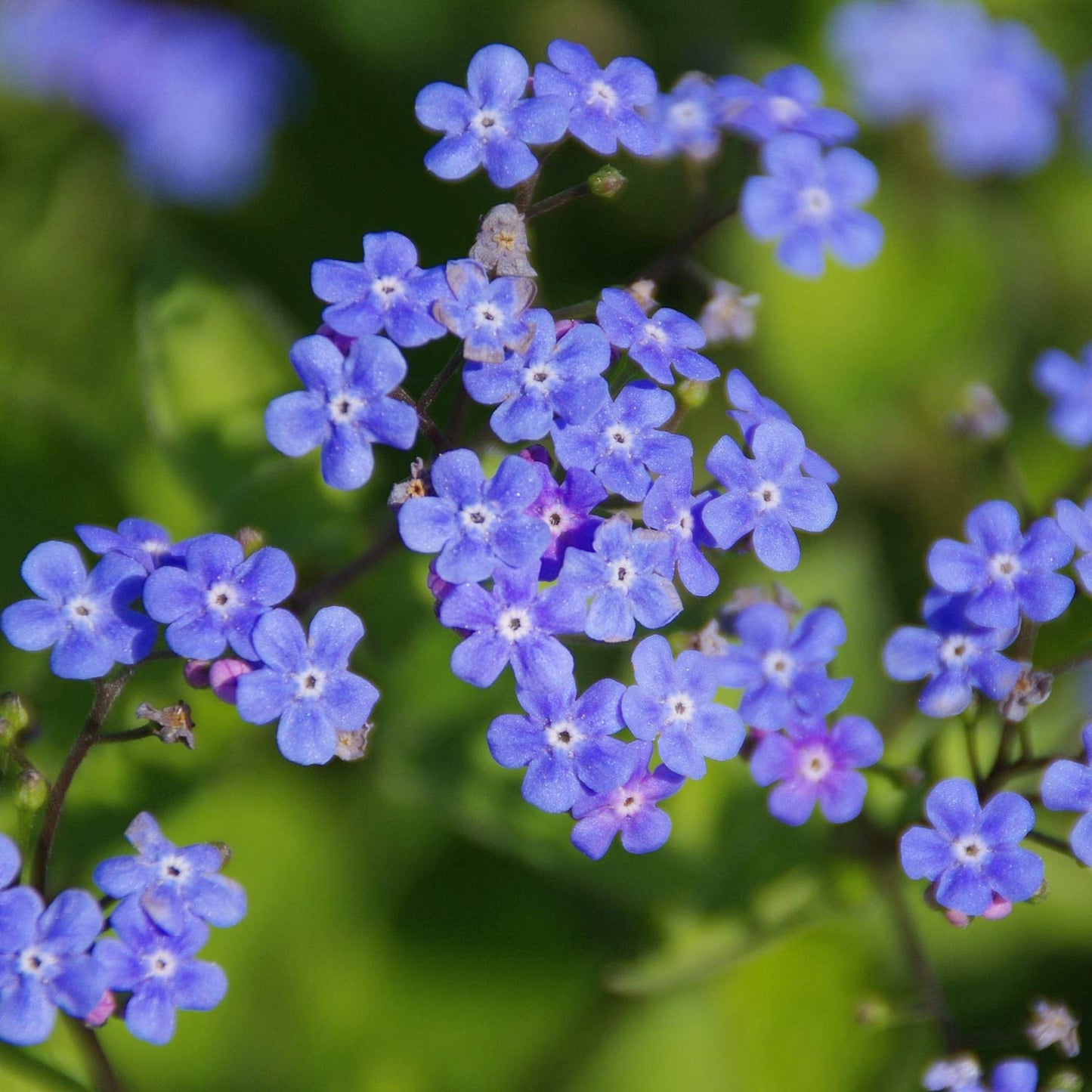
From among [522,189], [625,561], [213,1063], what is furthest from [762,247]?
[213,1063]

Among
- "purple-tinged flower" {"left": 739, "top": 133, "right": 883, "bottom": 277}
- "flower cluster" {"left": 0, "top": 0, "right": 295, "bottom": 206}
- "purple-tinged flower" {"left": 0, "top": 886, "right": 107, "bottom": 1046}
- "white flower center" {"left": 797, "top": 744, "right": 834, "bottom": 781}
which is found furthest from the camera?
"flower cluster" {"left": 0, "top": 0, "right": 295, "bottom": 206}

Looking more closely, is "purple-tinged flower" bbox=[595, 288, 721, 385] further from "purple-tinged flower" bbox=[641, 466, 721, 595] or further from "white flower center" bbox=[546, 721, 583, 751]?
"white flower center" bbox=[546, 721, 583, 751]

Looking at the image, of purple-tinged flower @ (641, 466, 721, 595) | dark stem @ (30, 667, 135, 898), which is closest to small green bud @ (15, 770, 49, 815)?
dark stem @ (30, 667, 135, 898)

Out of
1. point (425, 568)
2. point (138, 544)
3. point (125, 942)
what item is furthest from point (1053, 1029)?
point (138, 544)

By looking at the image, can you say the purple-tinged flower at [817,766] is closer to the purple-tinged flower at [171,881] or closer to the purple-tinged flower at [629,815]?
the purple-tinged flower at [629,815]

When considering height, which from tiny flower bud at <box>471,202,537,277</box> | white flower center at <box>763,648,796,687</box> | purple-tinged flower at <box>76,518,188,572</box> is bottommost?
purple-tinged flower at <box>76,518,188,572</box>

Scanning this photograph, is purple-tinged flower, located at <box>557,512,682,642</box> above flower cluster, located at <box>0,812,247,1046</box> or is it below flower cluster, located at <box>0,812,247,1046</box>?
above
